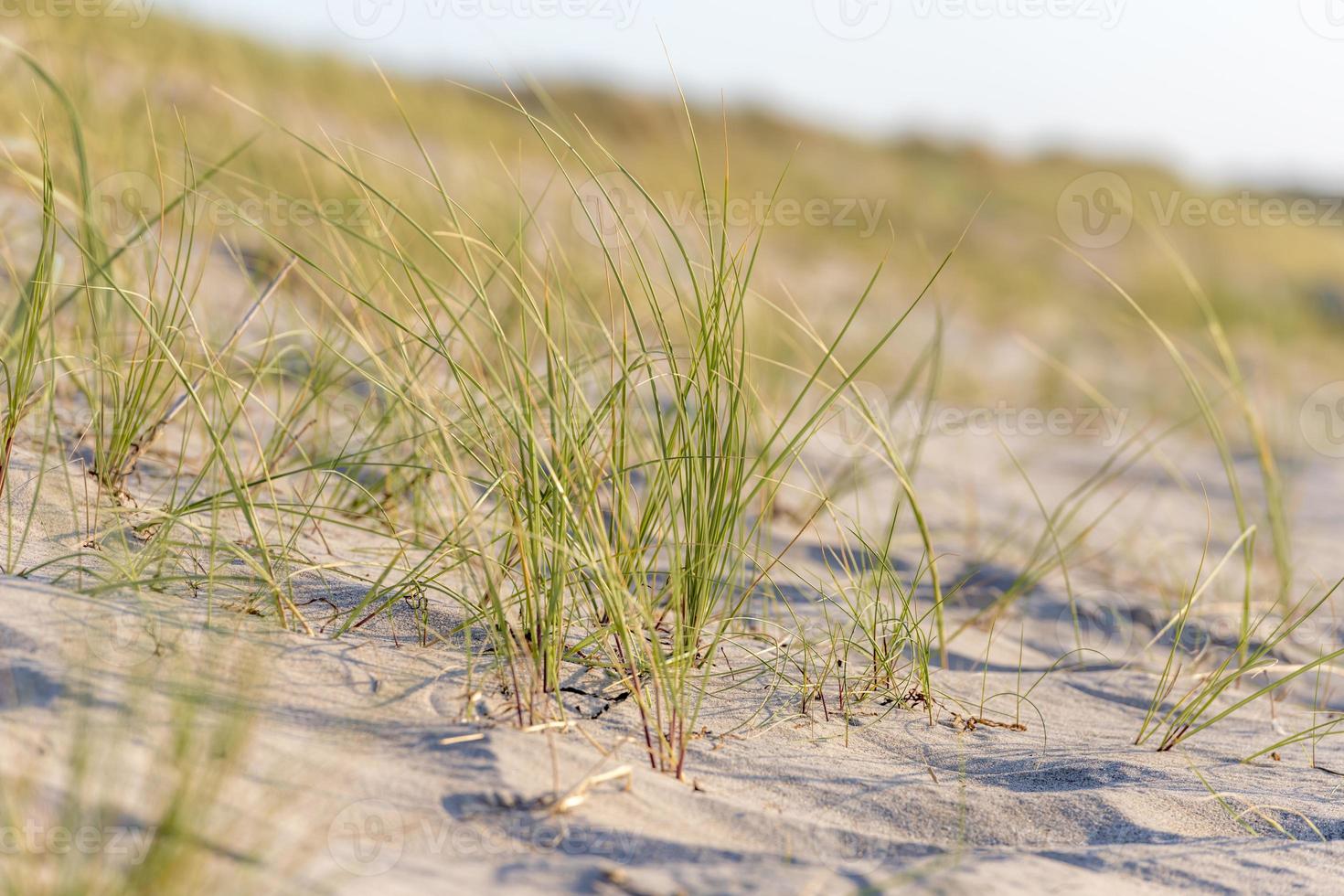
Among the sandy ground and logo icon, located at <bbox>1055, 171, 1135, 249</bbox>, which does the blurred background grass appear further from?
the sandy ground

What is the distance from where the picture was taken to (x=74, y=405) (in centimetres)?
210

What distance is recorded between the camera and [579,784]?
45.9 inches

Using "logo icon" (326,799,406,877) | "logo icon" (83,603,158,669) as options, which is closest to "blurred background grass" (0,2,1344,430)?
"logo icon" (83,603,158,669)

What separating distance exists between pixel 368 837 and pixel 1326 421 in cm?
673

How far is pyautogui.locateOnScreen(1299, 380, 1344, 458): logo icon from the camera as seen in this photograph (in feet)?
17.8

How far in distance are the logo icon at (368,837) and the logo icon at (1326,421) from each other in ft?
17.7

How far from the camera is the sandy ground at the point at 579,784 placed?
101cm

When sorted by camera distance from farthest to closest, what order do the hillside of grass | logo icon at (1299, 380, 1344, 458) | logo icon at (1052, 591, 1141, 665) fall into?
1. logo icon at (1299, 380, 1344, 458)
2. the hillside of grass
3. logo icon at (1052, 591, 1141, 665)

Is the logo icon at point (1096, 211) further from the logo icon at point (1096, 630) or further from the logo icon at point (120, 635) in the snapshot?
the logo icon at point (120, 635)

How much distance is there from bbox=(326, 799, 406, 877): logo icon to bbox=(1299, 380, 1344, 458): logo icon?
540cm

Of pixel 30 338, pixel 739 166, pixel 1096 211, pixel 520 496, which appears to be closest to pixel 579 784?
pixel 520 496

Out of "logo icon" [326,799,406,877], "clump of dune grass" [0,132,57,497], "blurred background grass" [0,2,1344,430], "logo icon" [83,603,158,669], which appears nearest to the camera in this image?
"logo icon" [326,799,406,877]

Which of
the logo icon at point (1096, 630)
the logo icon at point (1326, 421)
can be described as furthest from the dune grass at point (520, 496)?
the logo icon at point (1326, 421)

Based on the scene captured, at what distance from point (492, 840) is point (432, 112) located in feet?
24.4
